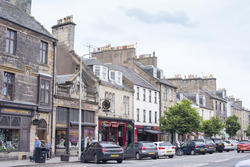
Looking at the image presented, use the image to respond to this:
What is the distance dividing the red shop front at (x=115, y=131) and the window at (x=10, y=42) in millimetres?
13408

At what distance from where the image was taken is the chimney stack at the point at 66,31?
3525cm

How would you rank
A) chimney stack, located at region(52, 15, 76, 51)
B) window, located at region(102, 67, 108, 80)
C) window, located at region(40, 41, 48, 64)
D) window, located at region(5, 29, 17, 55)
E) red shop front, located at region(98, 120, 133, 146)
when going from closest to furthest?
window, located at region(5, 29, 17, 55) < window, located at region(40, 41, 48, 64) < chimney stack, located at region(52, 15, 76, 51) < red shop front, located at region(98, 120, 133, 146) < window, located at region(102, 67, 108, 80)

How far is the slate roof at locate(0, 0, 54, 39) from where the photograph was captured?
25203 mm

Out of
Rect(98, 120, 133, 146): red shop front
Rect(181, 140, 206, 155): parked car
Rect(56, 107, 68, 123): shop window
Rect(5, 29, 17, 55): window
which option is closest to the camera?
Rect(5, 29, 17, 55): window

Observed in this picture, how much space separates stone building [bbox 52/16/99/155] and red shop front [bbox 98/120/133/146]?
1853mm

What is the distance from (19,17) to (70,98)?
8372 mm

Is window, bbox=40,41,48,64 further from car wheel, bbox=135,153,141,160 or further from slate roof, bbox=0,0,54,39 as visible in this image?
car wheel, bbox=135,153,141,160

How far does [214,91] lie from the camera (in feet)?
238

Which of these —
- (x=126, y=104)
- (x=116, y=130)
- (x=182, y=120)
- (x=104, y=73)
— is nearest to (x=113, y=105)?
(x=126, y=104)

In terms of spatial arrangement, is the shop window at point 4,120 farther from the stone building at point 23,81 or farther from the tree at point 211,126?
the tree at point 211,126

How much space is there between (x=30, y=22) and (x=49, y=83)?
5314mm

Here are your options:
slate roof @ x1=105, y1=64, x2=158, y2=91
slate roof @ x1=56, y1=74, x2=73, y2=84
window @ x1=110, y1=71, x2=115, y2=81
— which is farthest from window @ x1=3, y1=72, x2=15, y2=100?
slate roof @ x1=105, y1=64, x2=158, y2=91

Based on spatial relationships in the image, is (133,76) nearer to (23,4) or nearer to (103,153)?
(23,4)

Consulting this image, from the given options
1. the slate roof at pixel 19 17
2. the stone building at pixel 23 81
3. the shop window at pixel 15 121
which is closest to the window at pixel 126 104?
the stone building at pixel 23 81
